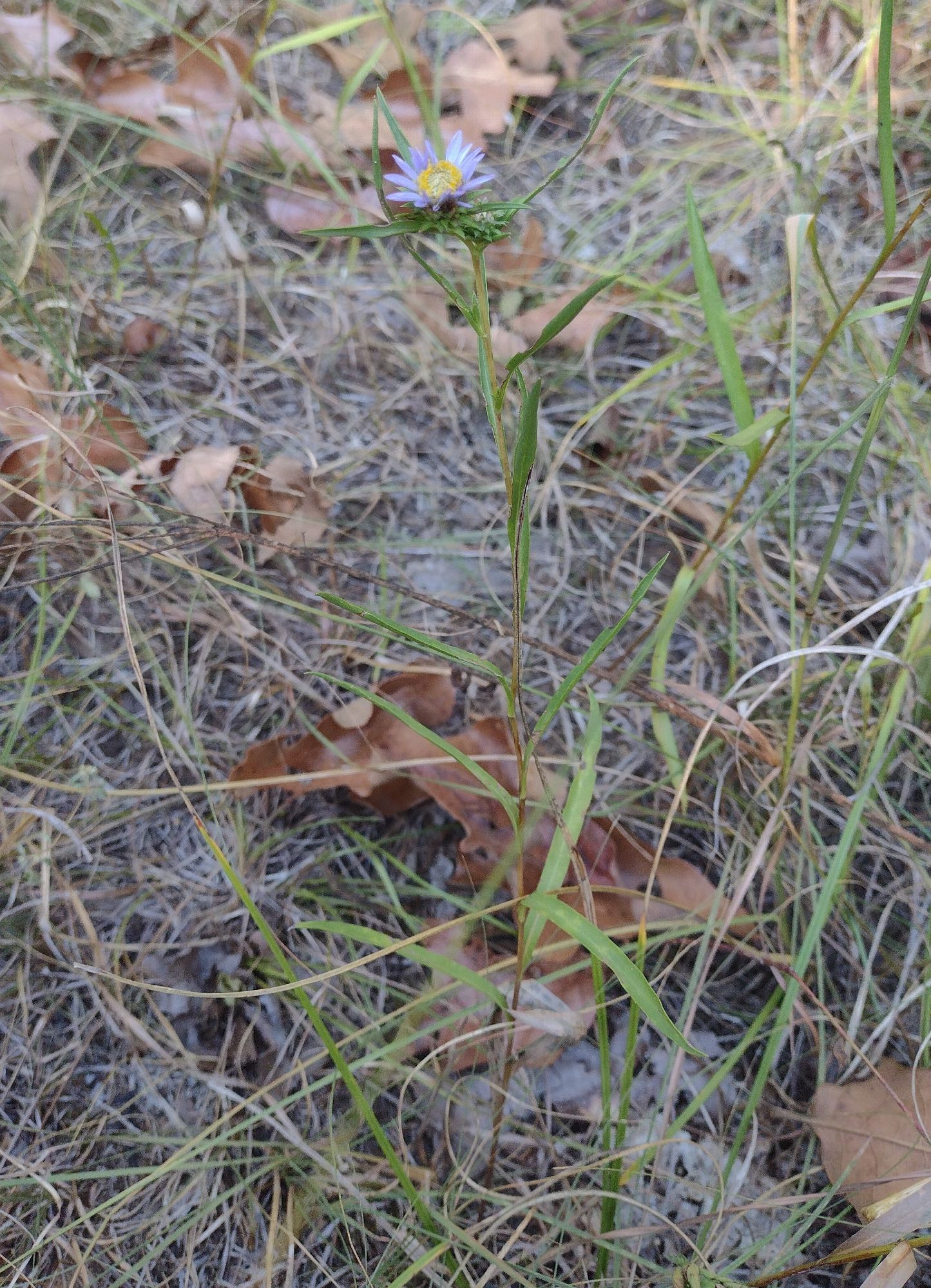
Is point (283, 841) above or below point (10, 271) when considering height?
below

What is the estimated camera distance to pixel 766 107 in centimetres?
163

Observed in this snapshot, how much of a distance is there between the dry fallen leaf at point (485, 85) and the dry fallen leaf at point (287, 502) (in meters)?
0.80

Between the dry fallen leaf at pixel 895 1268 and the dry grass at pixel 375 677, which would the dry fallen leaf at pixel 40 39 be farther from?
the dry fallen leaf at pixel 895 1268

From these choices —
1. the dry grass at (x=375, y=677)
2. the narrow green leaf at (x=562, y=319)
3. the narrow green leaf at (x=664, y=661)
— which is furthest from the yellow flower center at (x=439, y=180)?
the narrow green leaf at (x=664, y=661)

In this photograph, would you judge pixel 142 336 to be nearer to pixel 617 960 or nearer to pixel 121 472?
pixel 121 472

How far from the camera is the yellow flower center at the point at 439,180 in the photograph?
0.60m

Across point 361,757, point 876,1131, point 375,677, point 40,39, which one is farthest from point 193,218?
point 876,1131

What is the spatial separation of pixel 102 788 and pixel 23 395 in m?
0.52

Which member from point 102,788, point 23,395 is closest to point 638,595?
point 102,788

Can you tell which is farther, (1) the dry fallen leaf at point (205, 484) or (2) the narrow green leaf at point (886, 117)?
(1) the dry fallen leaf at point (205, 484)

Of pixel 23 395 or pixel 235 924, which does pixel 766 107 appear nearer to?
pixel 23 395

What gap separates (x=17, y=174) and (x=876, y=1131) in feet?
5.34

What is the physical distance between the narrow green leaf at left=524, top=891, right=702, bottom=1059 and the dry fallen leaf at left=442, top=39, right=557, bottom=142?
1.39 meters

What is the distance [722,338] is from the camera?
3.09 feet
